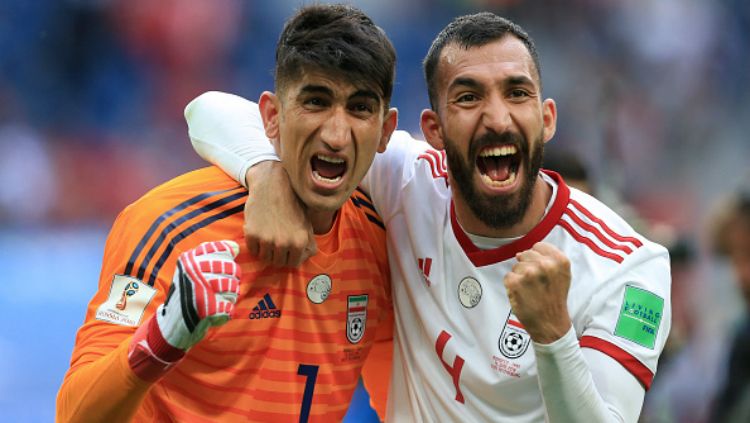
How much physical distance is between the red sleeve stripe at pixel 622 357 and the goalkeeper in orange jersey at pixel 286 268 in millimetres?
752

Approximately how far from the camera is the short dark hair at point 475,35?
9.18 ft

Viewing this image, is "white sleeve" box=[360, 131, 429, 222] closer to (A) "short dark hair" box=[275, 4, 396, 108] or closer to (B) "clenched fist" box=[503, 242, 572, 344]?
(A) "short dark hair" box=[275, 4, 396, 108]

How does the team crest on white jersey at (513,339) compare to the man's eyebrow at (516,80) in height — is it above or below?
below

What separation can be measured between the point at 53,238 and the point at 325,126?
604 cm

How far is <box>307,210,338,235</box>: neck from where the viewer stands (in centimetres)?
277

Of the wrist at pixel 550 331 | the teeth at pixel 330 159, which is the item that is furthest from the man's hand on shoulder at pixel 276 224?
the wrist at pixel 550 331

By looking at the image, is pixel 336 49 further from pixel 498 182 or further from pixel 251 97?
pixel 251 97

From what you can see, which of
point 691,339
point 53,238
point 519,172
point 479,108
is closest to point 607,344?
point 519,172

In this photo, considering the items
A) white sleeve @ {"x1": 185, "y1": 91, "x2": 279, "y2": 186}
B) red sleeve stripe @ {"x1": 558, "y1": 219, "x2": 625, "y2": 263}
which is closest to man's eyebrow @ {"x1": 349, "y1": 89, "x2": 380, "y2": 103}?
white sleeve @ {"x1": 185, "y1": 91, "x2": 279, "y2": 186}

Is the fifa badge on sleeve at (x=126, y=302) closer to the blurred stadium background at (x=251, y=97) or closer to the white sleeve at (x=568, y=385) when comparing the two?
the white sleeve at (x=568, y=385)

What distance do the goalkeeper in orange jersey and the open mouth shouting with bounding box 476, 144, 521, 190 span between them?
1.04 feet

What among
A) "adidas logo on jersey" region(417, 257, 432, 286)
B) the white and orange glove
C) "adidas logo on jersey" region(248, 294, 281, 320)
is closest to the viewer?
the white and orange glove

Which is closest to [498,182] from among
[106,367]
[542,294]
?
[542,294]

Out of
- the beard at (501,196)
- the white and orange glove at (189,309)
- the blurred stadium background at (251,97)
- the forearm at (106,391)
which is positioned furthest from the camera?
the blurred stadium background at (251,97)
